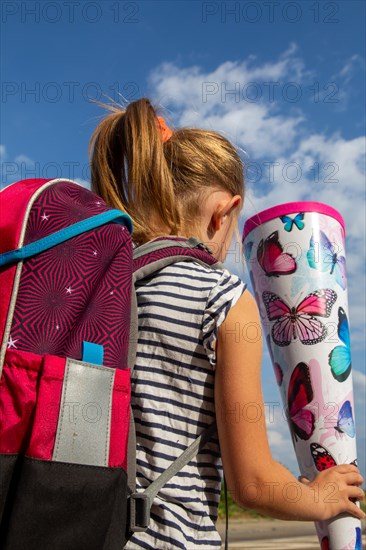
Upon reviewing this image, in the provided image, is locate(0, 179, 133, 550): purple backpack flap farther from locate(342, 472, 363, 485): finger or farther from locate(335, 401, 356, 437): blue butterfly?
locate(335, 401, 356, 437): blue butterfly

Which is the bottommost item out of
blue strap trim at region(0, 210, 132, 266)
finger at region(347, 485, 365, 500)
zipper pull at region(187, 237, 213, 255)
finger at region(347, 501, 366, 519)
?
finger at region(347, 501, 366, 519)

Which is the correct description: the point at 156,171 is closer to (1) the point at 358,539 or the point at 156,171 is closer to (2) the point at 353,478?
(2) the point at 353,478

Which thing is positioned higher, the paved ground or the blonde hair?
the blonde hair

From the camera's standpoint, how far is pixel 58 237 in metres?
1.56

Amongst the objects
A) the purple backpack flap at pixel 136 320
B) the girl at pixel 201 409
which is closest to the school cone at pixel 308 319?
the girl at pixel 201 409

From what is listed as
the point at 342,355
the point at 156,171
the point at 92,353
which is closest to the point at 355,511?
the point at 342,355

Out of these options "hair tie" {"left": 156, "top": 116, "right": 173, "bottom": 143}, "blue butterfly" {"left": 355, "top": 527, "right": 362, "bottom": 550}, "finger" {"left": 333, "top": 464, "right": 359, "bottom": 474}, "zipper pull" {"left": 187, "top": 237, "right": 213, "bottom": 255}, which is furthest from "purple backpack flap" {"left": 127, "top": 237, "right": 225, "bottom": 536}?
"blue butterfly" {"left": 355, "top": 527, "right": 362, "bottom": 550}

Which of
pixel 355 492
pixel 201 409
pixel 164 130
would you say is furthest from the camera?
pixel 164 130

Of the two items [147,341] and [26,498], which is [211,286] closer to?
[147,341]

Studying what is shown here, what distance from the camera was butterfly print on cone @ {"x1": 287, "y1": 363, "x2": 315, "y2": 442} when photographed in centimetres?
229

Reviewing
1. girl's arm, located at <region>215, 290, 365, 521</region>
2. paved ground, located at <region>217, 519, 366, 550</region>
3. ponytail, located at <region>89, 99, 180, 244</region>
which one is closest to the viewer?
girl's arm, located at <region>215, 290, 365, 521</region>

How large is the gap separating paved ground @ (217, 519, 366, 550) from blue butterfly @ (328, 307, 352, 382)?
4394mm

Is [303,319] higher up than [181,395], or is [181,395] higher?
[303,319]

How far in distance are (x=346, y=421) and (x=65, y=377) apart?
3.91 feet
